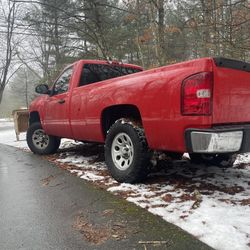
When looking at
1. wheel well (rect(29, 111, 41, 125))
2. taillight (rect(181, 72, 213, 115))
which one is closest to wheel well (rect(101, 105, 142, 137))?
taillight (rect(181, 72, 213, 115))

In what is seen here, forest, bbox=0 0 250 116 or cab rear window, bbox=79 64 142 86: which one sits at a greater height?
forest, bbox=0 0 250 116

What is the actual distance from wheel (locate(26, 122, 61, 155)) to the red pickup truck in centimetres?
184

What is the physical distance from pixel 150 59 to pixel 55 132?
14.3 meters

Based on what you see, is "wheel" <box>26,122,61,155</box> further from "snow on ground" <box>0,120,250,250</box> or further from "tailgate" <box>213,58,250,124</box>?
"tailgate" <box>213,58,250,124</box>

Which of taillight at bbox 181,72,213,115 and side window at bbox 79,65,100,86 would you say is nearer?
taillight at bbox 181,72,213,115

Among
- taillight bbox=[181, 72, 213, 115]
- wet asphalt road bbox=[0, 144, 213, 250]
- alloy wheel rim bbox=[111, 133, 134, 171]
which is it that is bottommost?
wet asphalt road bbox=[0, 144, 213, 250]

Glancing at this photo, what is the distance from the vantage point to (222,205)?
12.6 ft

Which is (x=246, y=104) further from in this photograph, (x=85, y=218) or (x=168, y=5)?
(x=168, y=5)

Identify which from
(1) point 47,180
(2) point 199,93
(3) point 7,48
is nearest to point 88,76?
(1) point 47,180

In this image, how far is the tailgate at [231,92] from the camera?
3.91 metres

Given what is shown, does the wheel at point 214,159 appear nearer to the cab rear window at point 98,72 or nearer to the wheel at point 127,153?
the wheel at point 127,153

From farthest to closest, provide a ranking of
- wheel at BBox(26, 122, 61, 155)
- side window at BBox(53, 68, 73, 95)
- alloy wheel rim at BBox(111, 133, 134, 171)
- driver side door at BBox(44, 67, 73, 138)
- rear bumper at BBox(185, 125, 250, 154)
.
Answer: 1. wheel at BBox(26, 122, 61, 155)
2. side window at BBox(53, 68, 73, 95)
3. driver side door at BBox(44, 67, 73, 138)
4. alloy wheel rim at BBox(111, 133, 134, 171)
5. rear bumper at BBox(185, 125, 250, 154)

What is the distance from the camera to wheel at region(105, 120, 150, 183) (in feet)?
15.4

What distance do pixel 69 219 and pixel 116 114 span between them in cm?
222
